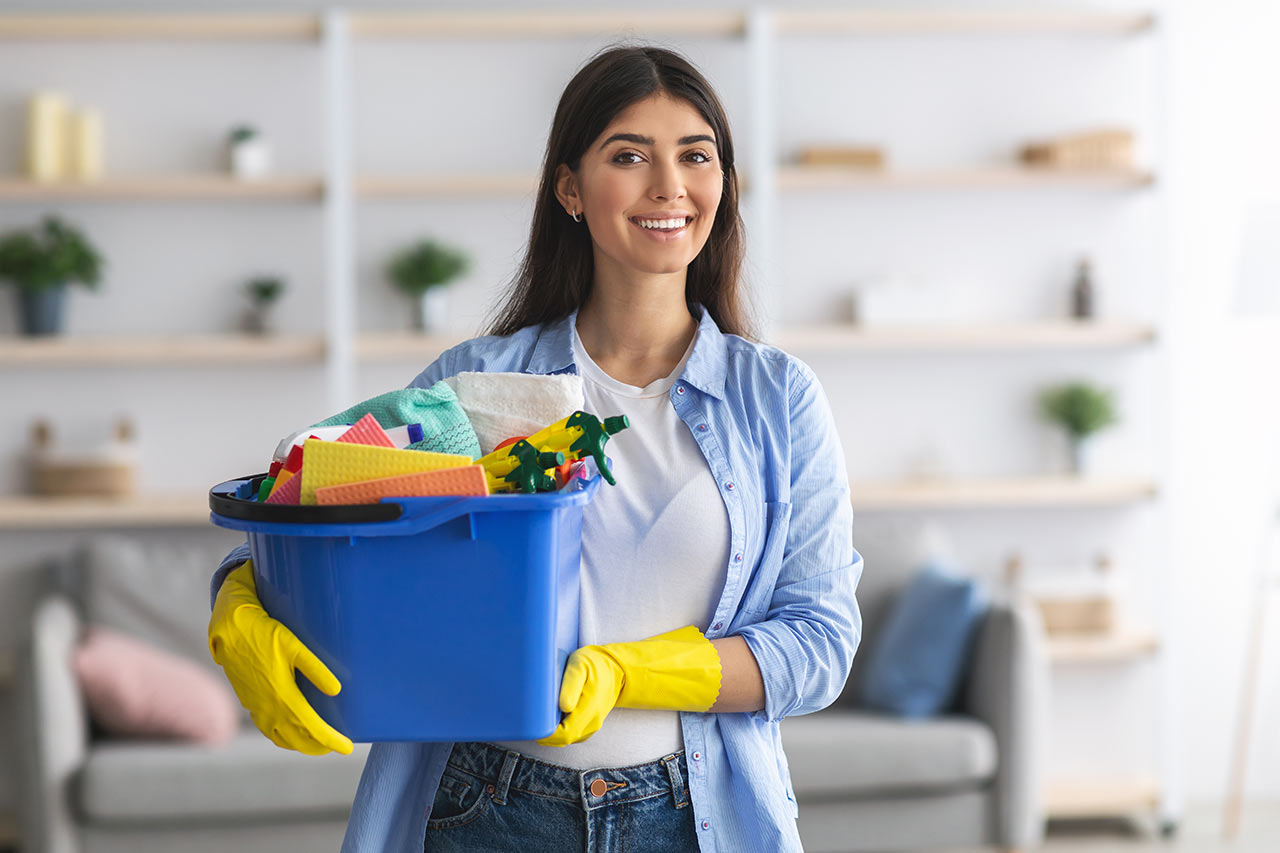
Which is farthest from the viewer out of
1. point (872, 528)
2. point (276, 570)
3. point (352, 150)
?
point (352, 150)

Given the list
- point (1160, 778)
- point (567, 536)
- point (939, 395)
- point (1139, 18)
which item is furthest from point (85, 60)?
point (1160, 778)

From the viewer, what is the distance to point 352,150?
4008 millimetres

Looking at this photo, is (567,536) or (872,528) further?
(872,528)

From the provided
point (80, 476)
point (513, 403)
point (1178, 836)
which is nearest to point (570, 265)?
point (513, 403)

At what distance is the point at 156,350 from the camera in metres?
3.72

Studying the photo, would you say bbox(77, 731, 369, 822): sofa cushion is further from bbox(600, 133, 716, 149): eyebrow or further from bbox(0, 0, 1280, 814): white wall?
bbox(600, 133, 716, 149): eyebrow

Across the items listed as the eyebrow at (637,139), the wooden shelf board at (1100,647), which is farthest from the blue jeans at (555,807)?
the wooden shelf board at (1100,647)

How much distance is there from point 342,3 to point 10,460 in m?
1.76

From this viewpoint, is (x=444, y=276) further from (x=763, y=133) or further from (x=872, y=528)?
(x=872, y=528)

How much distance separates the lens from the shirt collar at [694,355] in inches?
51.1

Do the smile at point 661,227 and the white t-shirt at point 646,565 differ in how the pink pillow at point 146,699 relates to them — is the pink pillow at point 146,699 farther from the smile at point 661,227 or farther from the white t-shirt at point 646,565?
the smile at point 661,227

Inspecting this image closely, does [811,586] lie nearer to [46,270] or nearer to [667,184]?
[667,184]

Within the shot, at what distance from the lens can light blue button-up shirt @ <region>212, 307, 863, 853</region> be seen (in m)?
1.21

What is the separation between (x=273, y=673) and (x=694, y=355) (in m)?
0.53
